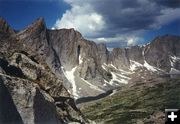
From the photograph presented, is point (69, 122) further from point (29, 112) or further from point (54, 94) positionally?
point (29, 112)

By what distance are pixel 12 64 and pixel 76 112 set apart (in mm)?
10308

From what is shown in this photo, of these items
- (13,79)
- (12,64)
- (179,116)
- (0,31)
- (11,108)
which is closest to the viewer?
(179,116)

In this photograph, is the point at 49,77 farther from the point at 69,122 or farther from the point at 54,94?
the point at 69,122

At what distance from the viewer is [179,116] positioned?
16891mm

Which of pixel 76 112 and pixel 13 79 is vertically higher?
pixel 13 79

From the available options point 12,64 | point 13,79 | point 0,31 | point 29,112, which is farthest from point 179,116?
point 0,31

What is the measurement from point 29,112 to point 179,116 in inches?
627

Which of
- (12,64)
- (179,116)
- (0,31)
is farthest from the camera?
(0,31)

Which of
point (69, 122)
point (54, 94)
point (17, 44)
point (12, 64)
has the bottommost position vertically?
point (69, 122)

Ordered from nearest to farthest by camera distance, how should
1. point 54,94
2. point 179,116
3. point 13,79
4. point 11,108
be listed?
point 179,116 < point 11,108 < point 13,79 < point 54,94

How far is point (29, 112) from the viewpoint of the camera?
100ft

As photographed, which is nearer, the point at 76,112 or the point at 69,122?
the point at 69,122

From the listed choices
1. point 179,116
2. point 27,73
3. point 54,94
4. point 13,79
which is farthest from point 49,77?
point 179,116

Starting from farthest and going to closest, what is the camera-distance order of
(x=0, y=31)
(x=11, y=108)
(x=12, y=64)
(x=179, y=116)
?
(x=0, y=31), (x=12, y=64), (x=11, y=108), (x=179, y=116)
